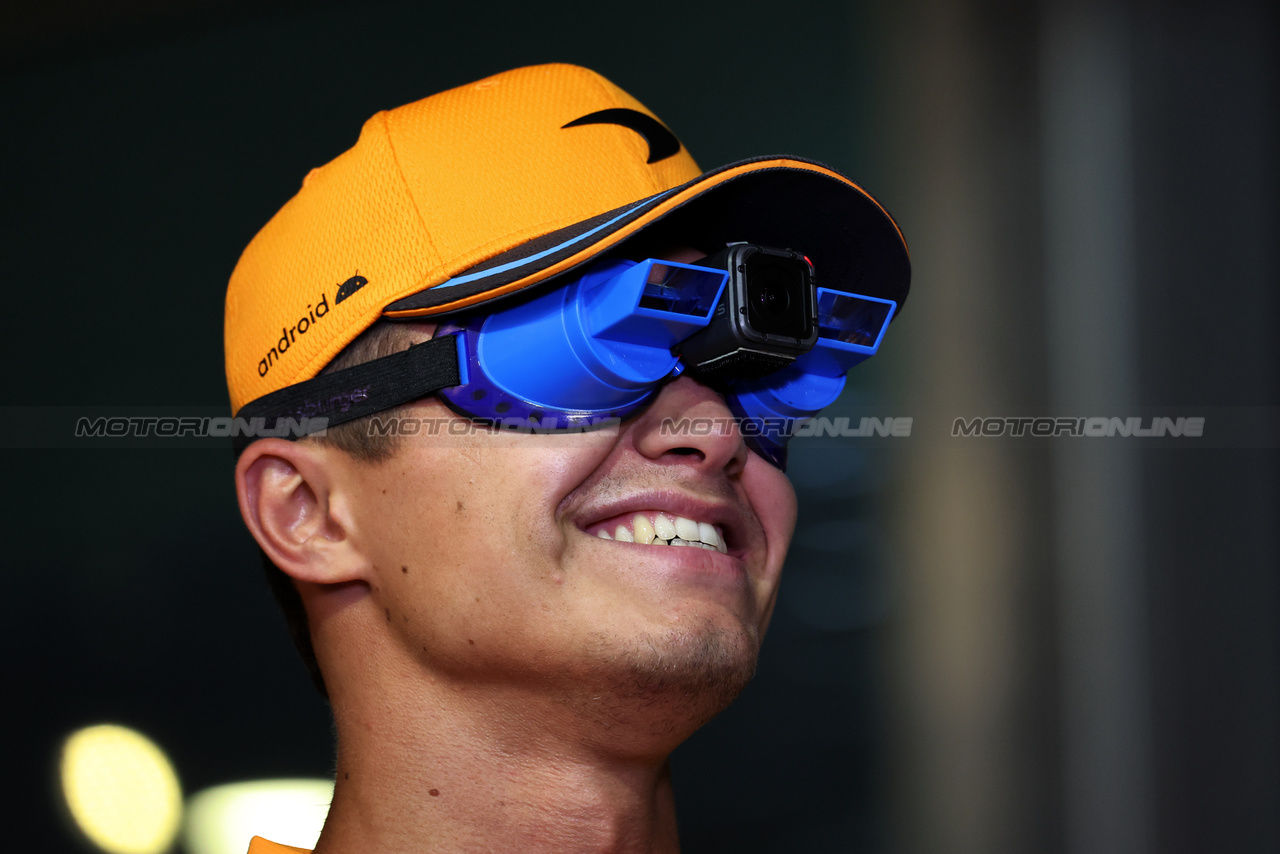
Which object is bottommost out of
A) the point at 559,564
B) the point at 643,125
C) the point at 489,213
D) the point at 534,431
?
the point at 559,564

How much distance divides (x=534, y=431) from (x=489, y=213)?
0.76 ft

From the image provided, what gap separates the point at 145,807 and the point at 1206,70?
237 cm

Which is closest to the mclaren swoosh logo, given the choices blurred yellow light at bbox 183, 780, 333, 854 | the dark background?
the dark background

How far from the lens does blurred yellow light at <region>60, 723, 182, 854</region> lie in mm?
2125

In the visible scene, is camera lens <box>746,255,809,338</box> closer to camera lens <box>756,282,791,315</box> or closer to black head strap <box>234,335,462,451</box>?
camera lens <box>756,282,791,315</box>

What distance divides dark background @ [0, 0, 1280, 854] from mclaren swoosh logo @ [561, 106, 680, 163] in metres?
1.06

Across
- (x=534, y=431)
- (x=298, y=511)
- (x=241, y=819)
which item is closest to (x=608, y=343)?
(x=534, y=431)

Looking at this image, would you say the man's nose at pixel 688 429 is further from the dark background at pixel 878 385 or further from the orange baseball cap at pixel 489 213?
the dark background at pixel 878 385

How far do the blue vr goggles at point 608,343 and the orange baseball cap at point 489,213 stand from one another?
41 millimetres

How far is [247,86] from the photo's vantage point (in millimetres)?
2299

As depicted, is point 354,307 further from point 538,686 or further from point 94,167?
point 94,167

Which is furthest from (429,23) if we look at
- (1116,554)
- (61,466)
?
(1116,554)

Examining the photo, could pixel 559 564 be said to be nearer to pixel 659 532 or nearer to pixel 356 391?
pixel 659 532

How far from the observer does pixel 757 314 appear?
1.03 m
